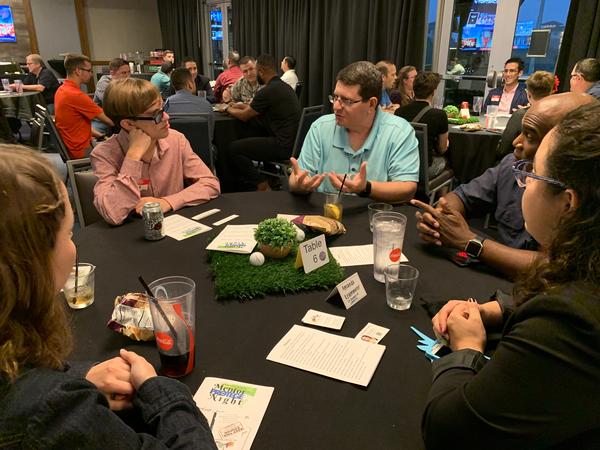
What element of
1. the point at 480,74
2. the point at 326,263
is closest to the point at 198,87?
the point at 480,74

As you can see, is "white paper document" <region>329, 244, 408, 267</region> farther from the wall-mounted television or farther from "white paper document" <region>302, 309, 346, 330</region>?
the wall-mounted television

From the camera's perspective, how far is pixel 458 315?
1.06 m

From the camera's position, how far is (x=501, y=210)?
1.96 metres

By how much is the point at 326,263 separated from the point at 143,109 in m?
1.17

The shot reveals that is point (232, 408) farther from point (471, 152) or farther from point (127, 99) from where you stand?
point (471, 152)

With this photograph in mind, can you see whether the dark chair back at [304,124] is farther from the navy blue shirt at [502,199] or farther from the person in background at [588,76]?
the person in background at [588,76]

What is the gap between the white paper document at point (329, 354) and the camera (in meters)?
0.96

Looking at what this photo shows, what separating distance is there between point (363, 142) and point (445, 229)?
3.17 ft

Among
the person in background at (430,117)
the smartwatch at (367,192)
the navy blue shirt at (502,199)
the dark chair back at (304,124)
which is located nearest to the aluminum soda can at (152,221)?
the smartwatch at (367,192)

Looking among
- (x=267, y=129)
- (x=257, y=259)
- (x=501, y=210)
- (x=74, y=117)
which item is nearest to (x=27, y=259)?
(x=257, y=259)

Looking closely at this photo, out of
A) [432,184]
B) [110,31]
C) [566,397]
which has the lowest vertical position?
[432,184]

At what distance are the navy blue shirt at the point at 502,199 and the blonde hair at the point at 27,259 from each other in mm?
1732

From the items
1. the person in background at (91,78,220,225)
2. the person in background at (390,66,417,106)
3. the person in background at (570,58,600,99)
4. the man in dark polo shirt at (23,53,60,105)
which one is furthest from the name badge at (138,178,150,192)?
the man in dark polo shirt at (23,53,60,105)

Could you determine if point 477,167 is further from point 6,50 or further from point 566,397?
point 6,50
